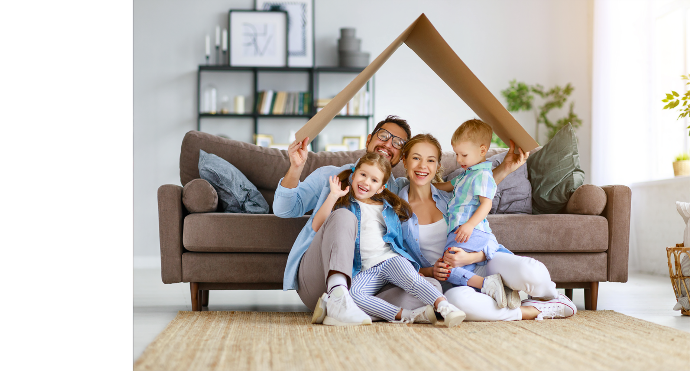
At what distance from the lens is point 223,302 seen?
2.58 metres

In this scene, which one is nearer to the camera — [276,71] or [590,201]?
[590,201]

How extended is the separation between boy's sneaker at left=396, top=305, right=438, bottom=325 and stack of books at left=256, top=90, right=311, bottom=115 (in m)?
3.43

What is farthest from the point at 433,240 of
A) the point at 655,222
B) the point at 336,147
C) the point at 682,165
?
the point at 336,147

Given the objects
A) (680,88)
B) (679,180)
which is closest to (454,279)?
(679,180)

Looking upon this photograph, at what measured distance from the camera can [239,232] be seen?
2213 mm

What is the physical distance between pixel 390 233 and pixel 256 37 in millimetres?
3552

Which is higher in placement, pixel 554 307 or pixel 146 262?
pixel 554 307

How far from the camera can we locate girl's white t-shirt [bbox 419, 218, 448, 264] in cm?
200

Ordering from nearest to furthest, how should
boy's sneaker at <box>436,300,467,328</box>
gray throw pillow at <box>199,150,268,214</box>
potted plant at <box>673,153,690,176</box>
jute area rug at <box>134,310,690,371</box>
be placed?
1. jute area rug at <box>134,310,690,371</box>
2. boy's sneaker at <box>436,300,467,328</box>
3. gray throw pillow at <box>199,150,268,214</box>
4. potted plant at <box>673,153,690,176</box>

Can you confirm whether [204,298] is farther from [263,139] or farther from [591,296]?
[263,139]

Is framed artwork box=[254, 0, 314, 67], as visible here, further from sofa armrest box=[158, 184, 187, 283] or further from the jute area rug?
the jute area rug

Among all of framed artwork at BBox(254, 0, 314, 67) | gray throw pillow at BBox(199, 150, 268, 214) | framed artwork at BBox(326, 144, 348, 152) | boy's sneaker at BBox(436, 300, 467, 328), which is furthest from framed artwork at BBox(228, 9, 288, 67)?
boy's sneaker at BBox(436, 300, 467, 328)

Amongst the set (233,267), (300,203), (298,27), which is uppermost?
(298,27)
